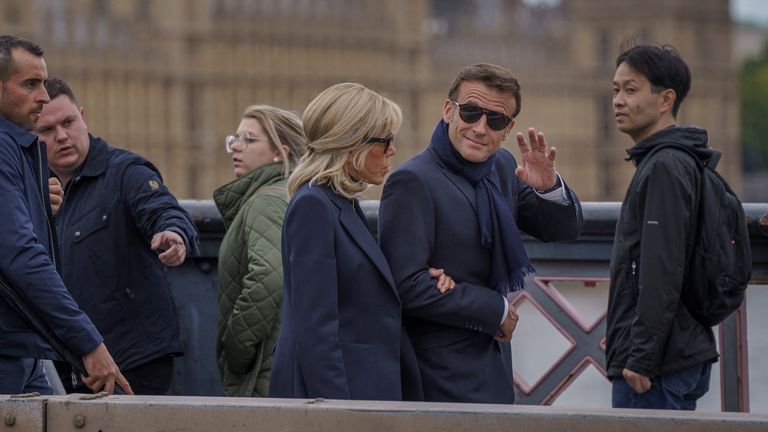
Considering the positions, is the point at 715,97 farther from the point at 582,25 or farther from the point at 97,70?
the point at 97,70

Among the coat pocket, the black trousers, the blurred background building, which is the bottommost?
the blurred background building

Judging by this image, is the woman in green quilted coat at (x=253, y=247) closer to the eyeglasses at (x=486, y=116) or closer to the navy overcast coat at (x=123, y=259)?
Result: the navy overcast coat at (x=123, y=259)

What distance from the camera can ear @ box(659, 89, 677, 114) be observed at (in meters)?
5.45

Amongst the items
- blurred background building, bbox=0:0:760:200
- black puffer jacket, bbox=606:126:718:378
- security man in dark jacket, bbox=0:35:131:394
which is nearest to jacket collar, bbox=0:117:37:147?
security man in dark jacket, bbox=0:35:131:394

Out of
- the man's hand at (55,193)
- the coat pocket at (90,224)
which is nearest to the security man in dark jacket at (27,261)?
the man's hand at (55,193)

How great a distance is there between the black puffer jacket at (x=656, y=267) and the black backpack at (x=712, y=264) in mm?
25

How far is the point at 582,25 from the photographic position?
8550 cm

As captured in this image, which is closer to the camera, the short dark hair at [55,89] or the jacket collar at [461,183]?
the jacket collar at [461,183]

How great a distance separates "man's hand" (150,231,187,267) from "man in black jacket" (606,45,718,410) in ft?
3.64

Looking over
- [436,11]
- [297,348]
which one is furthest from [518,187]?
[436,11]

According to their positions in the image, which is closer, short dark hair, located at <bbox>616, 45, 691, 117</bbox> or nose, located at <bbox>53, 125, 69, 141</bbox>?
short dark hair, located at <bbox>616, 45, 691, 117</bbox>

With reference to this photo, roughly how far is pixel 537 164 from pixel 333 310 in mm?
722

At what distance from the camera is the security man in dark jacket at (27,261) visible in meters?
4.68

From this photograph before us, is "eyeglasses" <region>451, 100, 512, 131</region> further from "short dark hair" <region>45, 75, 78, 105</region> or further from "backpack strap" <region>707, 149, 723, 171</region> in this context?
"short dark hair" <region>45, 75, 78, 105</region>
